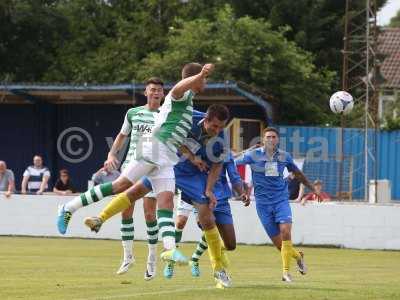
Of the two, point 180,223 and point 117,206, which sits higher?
A: point 117,206

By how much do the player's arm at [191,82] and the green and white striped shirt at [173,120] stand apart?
0.13 m

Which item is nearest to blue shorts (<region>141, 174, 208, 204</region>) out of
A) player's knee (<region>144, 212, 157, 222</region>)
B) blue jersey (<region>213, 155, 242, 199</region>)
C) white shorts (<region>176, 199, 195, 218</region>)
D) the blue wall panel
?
player's knee (<region>144, 212, 157, 222</region>)

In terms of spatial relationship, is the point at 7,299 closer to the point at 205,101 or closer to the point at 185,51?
the point at 205,101

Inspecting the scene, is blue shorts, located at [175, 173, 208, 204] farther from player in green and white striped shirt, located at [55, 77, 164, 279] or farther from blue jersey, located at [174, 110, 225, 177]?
player in green and white striped shirt, located at [55, 77, 164, 279]

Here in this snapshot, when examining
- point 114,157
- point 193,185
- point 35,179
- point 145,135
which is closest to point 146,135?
point 145,135

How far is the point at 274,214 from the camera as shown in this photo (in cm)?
1619

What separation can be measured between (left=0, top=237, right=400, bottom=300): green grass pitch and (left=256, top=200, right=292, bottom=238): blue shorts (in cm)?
70

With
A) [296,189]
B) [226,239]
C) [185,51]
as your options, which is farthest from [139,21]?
[226,239]

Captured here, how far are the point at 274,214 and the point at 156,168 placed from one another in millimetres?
4074

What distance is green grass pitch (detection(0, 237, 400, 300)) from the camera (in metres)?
11.9

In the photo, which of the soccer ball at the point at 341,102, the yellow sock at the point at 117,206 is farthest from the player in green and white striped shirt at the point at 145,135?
the soccer ball at the point at 341,102

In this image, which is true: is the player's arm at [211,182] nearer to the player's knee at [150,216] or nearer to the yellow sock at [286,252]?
the player's knee at [150,216]

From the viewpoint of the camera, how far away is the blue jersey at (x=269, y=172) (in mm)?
16250

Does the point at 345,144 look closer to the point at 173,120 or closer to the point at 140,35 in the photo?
the point at 140,35
